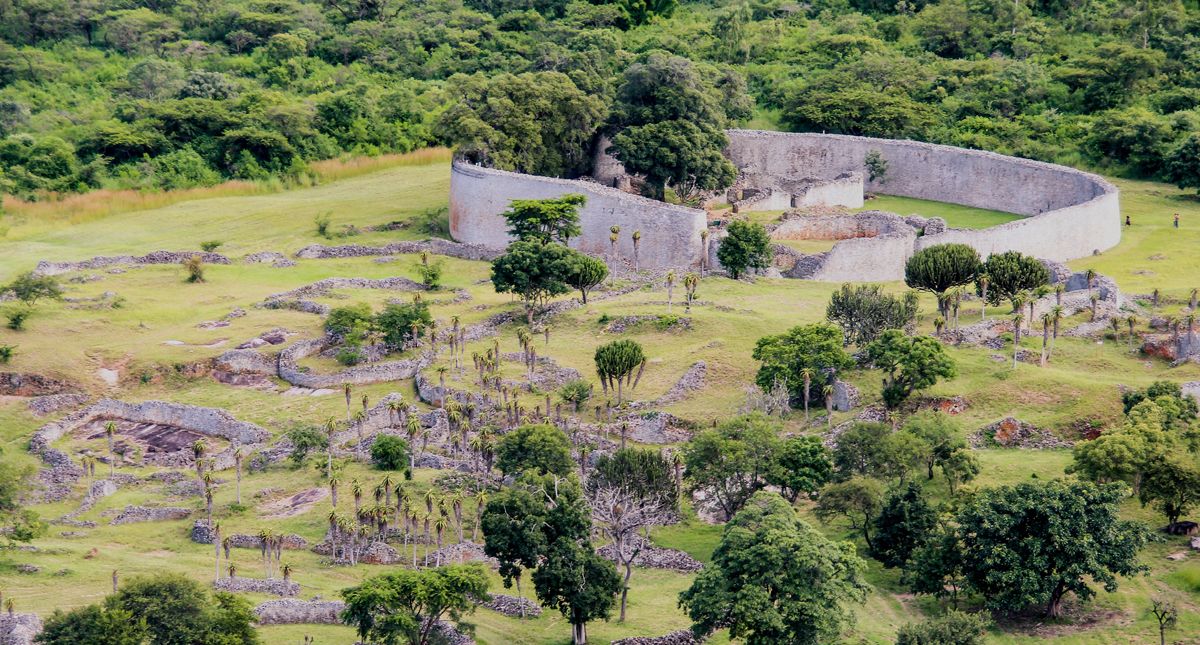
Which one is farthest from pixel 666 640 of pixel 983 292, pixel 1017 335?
pixel 983 292

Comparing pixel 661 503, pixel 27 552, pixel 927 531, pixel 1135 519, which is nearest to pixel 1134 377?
pixel 1135 519

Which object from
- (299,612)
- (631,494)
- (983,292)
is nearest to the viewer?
(299,612)

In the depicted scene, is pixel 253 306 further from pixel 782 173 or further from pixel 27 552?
pixel 782 173

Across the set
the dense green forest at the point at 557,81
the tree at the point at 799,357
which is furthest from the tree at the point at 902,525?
the dense green forest at the point at 557,81

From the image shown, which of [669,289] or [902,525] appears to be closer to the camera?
[902,525]

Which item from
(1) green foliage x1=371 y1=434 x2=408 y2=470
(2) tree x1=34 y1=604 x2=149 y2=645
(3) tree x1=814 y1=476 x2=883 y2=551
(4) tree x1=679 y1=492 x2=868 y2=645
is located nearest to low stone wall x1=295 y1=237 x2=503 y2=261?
(1) green foliage x1=371 y1=434 x2=408 y2=470

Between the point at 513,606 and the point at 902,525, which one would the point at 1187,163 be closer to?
the point at 902,525

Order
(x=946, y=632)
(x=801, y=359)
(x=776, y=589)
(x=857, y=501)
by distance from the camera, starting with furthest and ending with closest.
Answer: (x=801, y=359)
(x=857, y=501)
(x=776, y=589)
(x=946, y=632)
